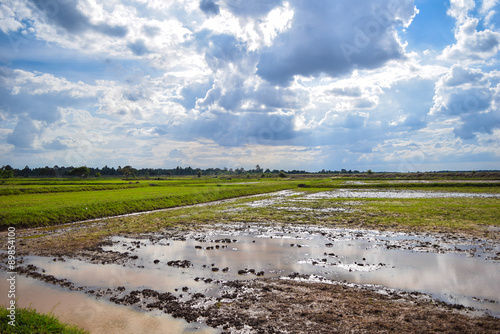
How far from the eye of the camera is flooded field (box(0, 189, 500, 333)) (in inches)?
362

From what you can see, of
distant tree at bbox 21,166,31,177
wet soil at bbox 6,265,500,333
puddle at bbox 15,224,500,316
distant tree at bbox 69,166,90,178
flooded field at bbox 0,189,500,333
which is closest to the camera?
wet soil at bbox 6,265,500,333

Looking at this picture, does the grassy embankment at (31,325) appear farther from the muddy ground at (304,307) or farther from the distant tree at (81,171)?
the distant tree at (81,171)

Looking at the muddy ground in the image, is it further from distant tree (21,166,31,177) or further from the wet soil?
distant tree (21,166,31,177)

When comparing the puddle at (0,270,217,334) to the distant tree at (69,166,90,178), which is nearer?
the puddle at (0,270,217,334)

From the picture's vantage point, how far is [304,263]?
14.3 metres

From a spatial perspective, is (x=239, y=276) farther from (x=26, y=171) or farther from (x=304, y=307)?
(x=26, y=171)

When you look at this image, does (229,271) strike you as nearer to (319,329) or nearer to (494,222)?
(319,329)

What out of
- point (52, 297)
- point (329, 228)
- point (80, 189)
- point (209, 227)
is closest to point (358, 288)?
point (52, 297)

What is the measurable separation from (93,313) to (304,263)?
29.3ft

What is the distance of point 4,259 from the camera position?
1569 centimetres

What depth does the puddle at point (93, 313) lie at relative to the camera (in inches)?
325

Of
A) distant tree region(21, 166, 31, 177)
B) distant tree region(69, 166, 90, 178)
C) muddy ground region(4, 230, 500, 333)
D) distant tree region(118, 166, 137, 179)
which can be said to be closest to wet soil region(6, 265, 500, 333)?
muddy ground region(4, 230, 500, 333)

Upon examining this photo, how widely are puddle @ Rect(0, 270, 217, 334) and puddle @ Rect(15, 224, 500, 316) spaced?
1165 mm

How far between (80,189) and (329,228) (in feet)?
156
